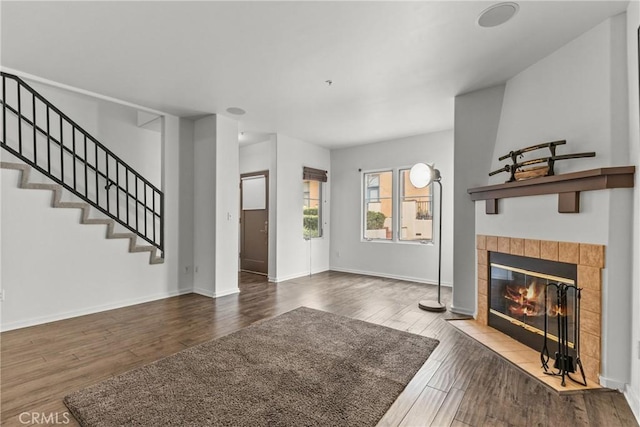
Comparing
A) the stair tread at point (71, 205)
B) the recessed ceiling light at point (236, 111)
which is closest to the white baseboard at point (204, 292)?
the stair tread at point (71, 205)

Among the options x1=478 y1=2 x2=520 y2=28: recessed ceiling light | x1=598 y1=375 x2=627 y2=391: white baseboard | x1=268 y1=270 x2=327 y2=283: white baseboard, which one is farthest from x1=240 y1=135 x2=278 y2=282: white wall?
x1=598 y1=375 x2=627 y2=391: white baseboard

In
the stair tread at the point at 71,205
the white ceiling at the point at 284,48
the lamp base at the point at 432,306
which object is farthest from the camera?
the lamp base at the point at 432,306

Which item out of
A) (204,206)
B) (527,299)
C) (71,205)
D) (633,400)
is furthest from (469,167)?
(71,205)

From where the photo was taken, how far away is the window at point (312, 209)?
20.7 ft

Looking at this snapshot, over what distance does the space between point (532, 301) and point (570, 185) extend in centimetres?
110

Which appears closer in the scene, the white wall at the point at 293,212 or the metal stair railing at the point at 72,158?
the metal stair railing at the point at 72,158

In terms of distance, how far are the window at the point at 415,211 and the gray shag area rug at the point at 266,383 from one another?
2872 mm

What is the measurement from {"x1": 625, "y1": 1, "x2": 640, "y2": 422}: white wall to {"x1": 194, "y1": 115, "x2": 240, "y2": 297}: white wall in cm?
440

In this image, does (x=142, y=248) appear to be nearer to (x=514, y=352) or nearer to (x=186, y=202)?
(x=186, y=202)

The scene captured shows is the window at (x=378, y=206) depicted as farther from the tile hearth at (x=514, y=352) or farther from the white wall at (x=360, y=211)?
the tile hearth at (x=514, y=352)

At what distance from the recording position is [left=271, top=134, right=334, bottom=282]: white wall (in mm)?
5621

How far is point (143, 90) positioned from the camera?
12.0ft

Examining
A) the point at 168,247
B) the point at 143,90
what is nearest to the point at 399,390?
the point at 168,247

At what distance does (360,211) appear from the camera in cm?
634
